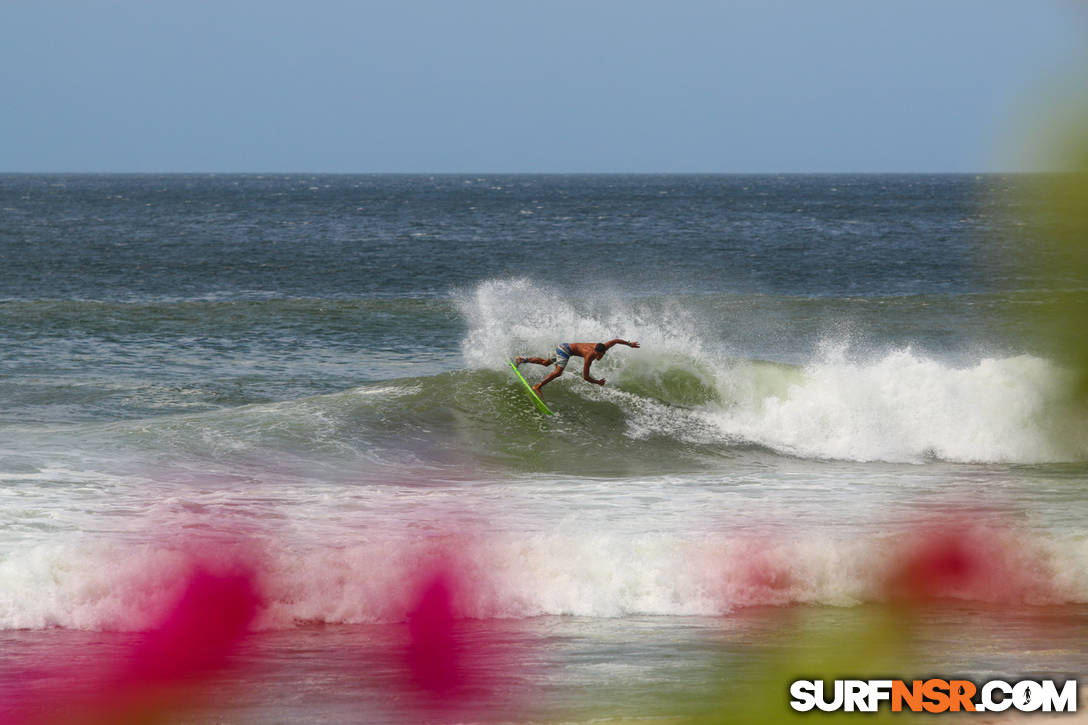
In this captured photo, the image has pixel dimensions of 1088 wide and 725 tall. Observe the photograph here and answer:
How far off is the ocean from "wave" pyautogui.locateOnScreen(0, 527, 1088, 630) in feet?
0.09

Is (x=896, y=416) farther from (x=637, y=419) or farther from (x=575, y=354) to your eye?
(x=575, y=354)

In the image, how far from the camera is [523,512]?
1125 centimetres

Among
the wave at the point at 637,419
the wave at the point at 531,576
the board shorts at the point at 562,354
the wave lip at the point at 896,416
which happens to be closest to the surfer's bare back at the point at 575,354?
the board shorts at the point at 562,354

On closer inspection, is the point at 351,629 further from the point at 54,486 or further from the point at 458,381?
the point at 458,381

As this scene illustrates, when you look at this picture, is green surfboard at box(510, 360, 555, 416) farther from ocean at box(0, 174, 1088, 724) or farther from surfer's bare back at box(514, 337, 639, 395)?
surfer's bare back at box(514, 337, 639, 395)

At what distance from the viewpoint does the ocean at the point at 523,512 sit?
5.89m

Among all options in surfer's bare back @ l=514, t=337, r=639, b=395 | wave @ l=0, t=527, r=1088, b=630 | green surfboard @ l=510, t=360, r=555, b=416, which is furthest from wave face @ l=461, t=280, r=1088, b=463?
wave @ l=0, t=527, r=1088, b=630

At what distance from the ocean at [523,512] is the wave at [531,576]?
29 mm

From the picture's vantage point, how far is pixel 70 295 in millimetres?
37688

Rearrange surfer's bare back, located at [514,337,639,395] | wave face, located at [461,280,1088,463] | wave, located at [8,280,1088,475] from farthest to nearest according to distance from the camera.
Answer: surfer's bare back, located at [514,337,639,395]
wave face, located at [461,280,1088,463]
wave, located at [8,280,1088,475]

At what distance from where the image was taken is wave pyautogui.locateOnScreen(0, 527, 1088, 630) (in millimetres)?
8109

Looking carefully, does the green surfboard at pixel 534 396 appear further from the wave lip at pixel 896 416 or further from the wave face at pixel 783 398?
the wave lip at pixel 896 416

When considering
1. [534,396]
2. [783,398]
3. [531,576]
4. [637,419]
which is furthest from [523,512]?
[783,398]

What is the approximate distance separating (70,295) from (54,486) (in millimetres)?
→ 28202
